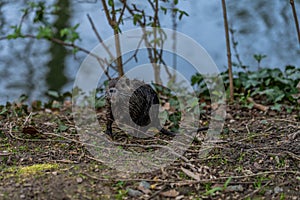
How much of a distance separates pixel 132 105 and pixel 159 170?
0.56 metres

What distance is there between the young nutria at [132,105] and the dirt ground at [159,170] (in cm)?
16

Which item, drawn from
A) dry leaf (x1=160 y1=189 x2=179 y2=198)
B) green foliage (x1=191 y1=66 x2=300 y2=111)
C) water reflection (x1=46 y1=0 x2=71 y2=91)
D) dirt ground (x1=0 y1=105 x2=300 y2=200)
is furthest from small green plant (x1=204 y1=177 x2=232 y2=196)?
water reflection (x1=46 y1=0 x2=71 y2=91)

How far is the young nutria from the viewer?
313 centimetres

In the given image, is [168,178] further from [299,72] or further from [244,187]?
[299,72]

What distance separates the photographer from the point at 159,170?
2.79m

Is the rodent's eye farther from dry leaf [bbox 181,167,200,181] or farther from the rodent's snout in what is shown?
dry leaf [bbox 181,167,200,181]

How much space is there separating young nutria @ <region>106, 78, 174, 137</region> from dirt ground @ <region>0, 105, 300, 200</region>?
161 millimetres

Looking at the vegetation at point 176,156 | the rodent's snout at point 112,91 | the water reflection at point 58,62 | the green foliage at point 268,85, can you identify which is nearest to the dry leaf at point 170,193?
the vegetation at point 176,156

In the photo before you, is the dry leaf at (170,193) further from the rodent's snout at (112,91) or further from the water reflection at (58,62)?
the water reflection at (58,62)

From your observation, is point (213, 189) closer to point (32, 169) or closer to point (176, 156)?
point (176, 156)

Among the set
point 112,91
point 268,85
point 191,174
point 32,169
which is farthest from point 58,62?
point 191,174

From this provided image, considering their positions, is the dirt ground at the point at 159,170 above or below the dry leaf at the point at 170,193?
above

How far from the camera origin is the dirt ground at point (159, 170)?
257 centimetres

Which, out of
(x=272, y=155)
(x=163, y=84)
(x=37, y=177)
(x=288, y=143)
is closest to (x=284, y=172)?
(x=272, y=155)
